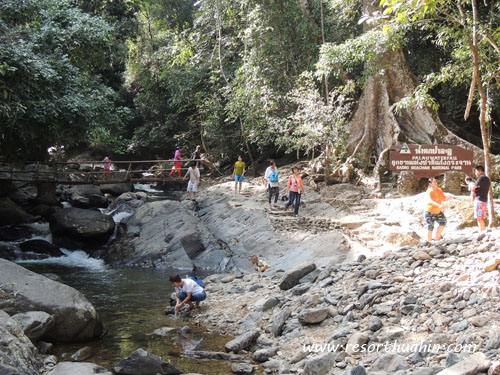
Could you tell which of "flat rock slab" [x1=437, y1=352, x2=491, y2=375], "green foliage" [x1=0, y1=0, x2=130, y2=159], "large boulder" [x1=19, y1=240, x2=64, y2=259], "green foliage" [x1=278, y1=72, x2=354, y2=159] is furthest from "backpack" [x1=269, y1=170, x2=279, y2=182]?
"flat rock slab" [x1=437, y1=352, x2=491, y2=375]

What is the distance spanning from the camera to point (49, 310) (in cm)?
725

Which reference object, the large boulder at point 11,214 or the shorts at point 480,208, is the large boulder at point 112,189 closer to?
the large boulder at point 11,214

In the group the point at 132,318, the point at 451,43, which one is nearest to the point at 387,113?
the point at 451,43

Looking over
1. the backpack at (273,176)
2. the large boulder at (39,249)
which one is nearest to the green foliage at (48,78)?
the large boulder at (39,249)

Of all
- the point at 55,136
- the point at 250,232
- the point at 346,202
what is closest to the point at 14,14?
the point at 55,136

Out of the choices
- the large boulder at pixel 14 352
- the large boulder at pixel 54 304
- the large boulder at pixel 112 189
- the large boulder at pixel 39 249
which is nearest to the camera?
the large boulder at pixel 14 352

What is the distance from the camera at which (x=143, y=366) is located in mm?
5906

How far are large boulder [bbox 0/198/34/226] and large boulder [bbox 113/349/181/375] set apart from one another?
500 inches

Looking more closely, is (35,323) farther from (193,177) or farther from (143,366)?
(193,177)

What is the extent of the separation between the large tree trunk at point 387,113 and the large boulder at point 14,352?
533 inches

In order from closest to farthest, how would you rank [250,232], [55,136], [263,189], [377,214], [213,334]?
[213,334], [377,214], [250,232], [55,136], [263,189]

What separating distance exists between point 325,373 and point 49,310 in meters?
4.31

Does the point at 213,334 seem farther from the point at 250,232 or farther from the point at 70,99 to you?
the point at 70,99

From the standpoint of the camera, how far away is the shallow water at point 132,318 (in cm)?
684
